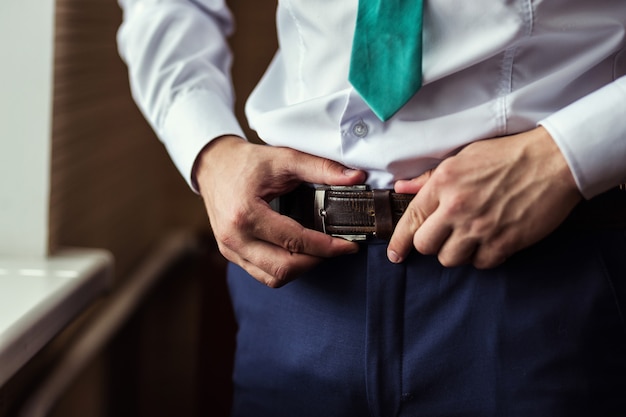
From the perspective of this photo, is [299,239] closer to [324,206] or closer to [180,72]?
[324,206]

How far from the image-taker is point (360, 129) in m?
0.78

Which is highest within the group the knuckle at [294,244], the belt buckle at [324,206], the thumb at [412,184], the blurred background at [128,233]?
the thumb at [412,184]

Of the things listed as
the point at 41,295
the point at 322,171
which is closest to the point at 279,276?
the point at 322,171

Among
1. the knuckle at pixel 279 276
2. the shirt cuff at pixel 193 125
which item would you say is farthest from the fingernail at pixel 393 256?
the shirt cuff at pixel 193 125

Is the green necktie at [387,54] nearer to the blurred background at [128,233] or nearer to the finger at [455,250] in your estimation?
the finger at [455,250]

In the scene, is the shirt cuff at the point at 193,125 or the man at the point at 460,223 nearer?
the man at the point at 460,223

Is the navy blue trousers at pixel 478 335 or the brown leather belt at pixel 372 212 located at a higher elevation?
the brown leather belt at pixel 372 212

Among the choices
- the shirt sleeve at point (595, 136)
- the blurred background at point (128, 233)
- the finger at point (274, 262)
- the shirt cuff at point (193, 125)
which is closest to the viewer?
the shirt sleeve at point (595, 136)

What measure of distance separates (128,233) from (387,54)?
121 centimetres

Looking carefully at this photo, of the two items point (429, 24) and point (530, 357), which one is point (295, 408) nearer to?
point (530, 357)

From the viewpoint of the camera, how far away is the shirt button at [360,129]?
776mm

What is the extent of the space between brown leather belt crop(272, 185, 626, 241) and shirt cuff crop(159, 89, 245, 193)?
19 centimetres

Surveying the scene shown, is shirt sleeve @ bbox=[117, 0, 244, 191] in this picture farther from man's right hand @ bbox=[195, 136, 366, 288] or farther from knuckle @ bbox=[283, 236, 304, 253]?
knuckle @ bbox=[283, 236, 304, 253]

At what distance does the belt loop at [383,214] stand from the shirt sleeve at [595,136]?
17cm
